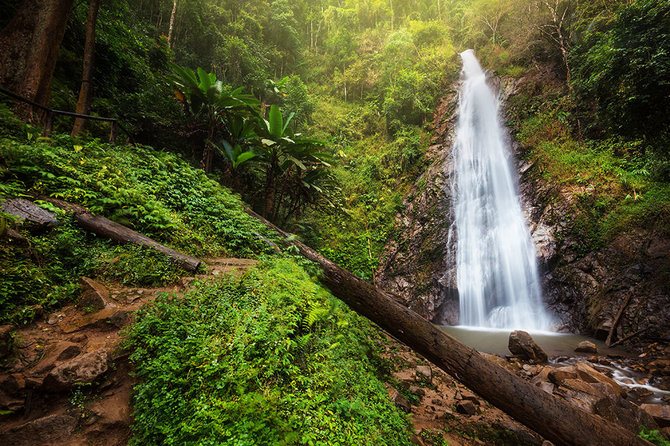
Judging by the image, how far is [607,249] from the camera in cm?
750

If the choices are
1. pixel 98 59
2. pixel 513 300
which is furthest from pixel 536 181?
pixel 98 59

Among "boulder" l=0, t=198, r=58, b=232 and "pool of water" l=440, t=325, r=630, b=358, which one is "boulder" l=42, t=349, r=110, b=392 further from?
"pool of water" l=440, t=325, r=630, b=358

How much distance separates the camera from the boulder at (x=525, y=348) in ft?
18.2

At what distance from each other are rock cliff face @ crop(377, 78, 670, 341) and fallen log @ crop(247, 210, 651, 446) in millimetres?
3029

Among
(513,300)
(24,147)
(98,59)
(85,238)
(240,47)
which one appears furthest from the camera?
(240,47)

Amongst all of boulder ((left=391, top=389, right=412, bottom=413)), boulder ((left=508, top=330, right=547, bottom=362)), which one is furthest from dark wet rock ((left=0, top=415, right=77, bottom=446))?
boulder ((left=508, top=330, right=547, bottom=362))

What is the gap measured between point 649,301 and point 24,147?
42.0ft

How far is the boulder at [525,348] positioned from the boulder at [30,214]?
27.6ft

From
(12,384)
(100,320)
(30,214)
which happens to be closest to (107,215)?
(30,214)

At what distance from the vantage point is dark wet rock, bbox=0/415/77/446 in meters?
1.29

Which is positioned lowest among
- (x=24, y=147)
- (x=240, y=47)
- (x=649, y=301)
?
(x=649, y=301)

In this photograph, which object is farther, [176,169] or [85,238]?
[176,169]

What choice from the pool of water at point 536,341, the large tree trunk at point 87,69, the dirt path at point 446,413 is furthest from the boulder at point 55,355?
the pool of water at point 536,341

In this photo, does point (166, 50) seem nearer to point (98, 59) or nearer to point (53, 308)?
point (98, 59)
